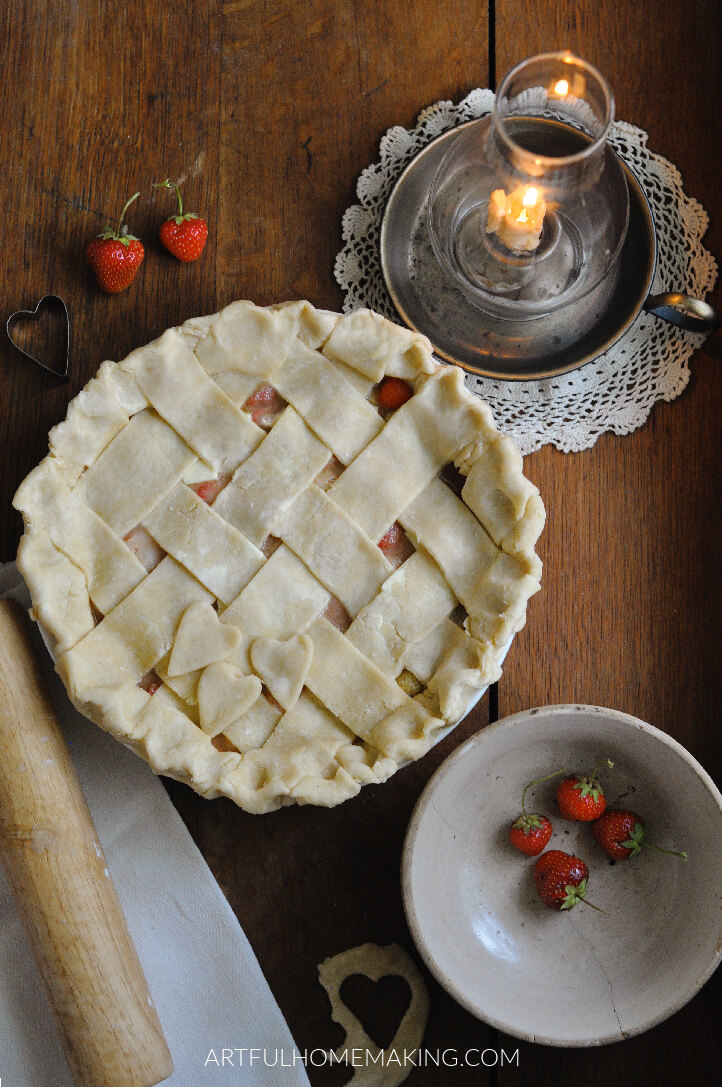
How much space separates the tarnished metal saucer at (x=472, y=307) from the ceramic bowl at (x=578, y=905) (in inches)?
18.6

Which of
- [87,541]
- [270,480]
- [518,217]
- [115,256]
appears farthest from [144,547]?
[518,217]

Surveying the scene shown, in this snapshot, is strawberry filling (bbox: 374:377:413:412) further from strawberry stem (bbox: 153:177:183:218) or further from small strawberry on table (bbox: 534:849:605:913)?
small strawberry on table (bbox: 534:849:605:913)

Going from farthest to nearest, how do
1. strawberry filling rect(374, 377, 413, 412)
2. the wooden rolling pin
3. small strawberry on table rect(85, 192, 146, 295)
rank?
1. small strawberry on table rect(85, 192, 146, 295)
2. strawberry filling rect(374, 377, 413, 412)
3. the wooden rolling pin

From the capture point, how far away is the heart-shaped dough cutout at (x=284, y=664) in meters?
1.05

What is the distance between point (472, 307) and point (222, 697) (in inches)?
24.3

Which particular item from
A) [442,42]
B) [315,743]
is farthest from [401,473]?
[442,42]

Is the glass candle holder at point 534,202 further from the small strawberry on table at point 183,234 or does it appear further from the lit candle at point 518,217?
the small strawberry on table at point 183,234

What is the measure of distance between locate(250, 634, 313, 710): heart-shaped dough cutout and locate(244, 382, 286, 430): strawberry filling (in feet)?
0.88

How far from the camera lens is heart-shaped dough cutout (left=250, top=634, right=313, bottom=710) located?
1.05 m

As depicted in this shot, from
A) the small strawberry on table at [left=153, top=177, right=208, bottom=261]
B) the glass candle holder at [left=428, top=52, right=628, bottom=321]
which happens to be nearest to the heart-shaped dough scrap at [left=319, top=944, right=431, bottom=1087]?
the glass candle holder at [left=428, top=52, right=628, bottom=321]

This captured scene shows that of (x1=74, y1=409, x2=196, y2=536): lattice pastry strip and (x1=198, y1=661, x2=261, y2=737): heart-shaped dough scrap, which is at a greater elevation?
(x1=74, y1=409, x2=196, y2=536): lattice pastry strip

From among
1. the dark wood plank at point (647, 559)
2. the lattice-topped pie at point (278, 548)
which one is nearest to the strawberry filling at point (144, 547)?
the lattice-topped pie at point (278, 548)

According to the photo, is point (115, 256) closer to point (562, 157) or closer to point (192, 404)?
point (192, 404)

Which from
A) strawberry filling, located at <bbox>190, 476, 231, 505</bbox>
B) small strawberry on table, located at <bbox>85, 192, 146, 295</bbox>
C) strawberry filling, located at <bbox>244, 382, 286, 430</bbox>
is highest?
small strawberry on table, located at <bbox>85, 192, 146, 295</bbox>
